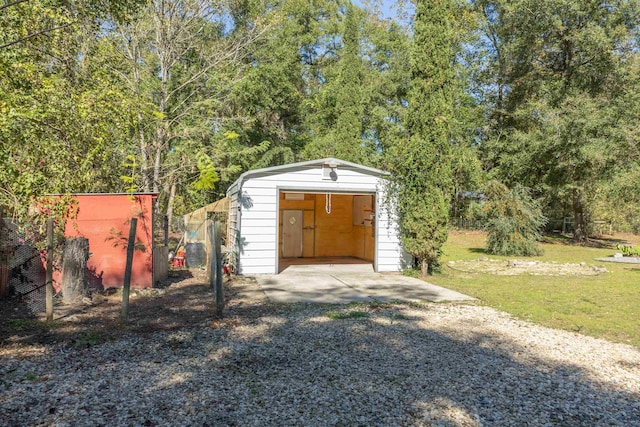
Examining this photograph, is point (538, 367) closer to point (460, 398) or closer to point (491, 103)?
point (460, 398)

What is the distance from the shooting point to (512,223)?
53.3 feet

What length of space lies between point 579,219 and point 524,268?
13.4 m

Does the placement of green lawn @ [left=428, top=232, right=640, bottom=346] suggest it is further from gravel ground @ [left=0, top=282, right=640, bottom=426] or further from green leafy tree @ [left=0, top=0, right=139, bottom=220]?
green leafy tree @ [left=0, top=0, right=139, bottom=220]

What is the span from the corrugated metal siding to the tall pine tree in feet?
3.57

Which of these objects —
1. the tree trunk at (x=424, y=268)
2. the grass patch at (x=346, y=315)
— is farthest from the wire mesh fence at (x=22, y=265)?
the tree trunk at (x=424, y=268)

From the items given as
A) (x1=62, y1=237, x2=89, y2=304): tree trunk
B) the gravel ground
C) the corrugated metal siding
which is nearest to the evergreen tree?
the corrugated metal siding

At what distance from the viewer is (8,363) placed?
4.01 meters

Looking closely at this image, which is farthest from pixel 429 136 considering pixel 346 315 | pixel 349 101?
pixel 349 101

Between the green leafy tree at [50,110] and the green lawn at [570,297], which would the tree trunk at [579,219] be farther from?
the green leafy tree at [50,110]

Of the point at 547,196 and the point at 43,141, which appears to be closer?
the point at 43,141

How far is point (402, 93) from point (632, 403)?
25444 mm

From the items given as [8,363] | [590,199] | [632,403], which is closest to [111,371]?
[8,363]

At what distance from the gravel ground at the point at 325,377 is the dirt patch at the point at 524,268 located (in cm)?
641

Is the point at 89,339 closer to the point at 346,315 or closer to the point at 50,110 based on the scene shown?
the point at 346,315
